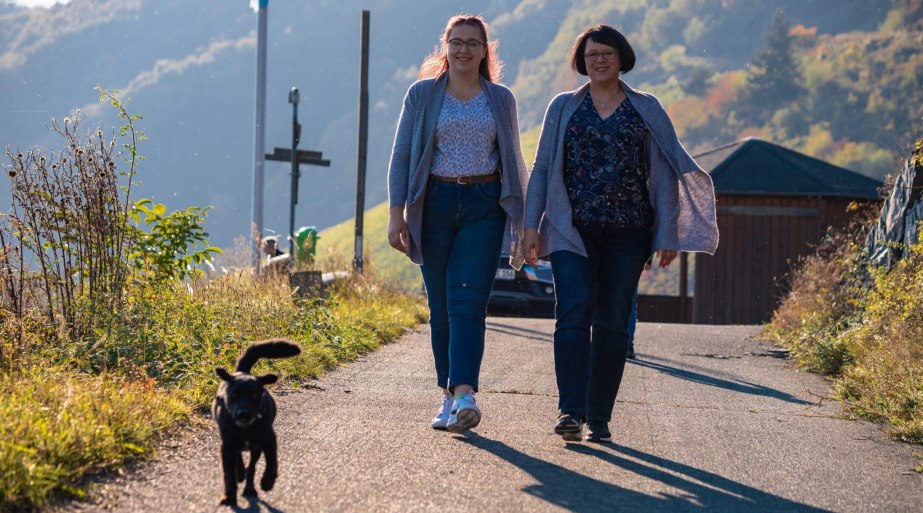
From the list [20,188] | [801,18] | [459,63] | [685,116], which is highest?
[801,18]

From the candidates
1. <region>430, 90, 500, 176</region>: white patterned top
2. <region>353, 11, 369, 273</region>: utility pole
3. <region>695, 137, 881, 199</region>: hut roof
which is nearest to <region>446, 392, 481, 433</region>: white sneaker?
<region>430, 90, 500, 176</region>: white patterned top

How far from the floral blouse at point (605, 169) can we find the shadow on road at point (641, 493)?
1.10 metres

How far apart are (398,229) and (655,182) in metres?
1.23

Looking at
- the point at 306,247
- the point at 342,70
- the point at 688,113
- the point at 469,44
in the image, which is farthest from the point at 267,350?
the point at 342,70

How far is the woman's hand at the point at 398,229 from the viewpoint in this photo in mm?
5355

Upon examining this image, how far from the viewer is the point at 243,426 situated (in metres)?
3.62

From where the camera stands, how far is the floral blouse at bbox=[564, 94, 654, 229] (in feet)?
17.1

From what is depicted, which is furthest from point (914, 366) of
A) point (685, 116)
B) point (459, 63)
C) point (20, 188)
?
point (685, 116)

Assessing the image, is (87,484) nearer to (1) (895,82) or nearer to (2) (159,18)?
(1) (895,82)

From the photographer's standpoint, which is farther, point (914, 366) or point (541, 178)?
point (914, 366)

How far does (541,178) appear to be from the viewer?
536 cm

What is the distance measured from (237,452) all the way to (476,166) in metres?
2.08

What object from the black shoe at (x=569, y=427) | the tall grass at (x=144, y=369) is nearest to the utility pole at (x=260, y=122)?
the tall grass at (x=144, y=369)

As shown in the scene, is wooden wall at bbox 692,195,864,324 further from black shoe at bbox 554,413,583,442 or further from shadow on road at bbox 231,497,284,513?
shadow on road at bbox 231,497,284,513
